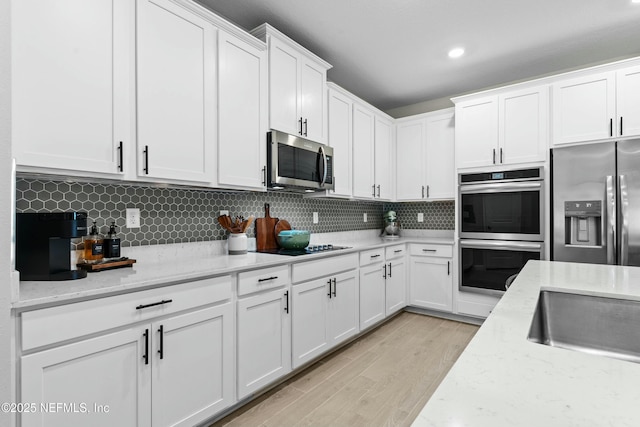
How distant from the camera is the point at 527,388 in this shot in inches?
22.1

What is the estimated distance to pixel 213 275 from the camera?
1.75 m

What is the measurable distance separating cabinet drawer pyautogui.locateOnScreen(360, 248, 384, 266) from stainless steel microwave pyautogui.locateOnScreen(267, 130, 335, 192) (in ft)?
2.41

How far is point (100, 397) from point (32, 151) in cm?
108

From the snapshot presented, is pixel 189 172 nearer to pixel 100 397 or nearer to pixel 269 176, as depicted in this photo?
pixel 269 176

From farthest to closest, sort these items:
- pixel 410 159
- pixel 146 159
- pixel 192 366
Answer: pixel 410 159 → pixel 146 159 → pixel 192 366

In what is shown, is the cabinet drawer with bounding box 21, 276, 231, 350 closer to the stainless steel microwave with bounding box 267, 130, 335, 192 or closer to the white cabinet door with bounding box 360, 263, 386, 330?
the stainless steel microwave with bounding box 267, 130, 335, 192

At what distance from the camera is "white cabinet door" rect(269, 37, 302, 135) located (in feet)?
8.13

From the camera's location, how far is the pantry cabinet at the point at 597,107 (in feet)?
9.02

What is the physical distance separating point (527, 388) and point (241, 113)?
2177mm

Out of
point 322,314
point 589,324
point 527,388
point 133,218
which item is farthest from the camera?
point 322,314

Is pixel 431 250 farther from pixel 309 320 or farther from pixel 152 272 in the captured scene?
pixel 152 272

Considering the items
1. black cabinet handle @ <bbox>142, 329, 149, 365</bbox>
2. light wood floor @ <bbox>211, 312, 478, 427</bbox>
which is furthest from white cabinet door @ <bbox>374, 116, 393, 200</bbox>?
black cabinet handle @ <bbox>142, 329, 149, 365</bbox>

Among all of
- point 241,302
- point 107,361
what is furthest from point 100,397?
point 241,302

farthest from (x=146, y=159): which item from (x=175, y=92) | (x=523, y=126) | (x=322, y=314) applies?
(x=523, y=126)
